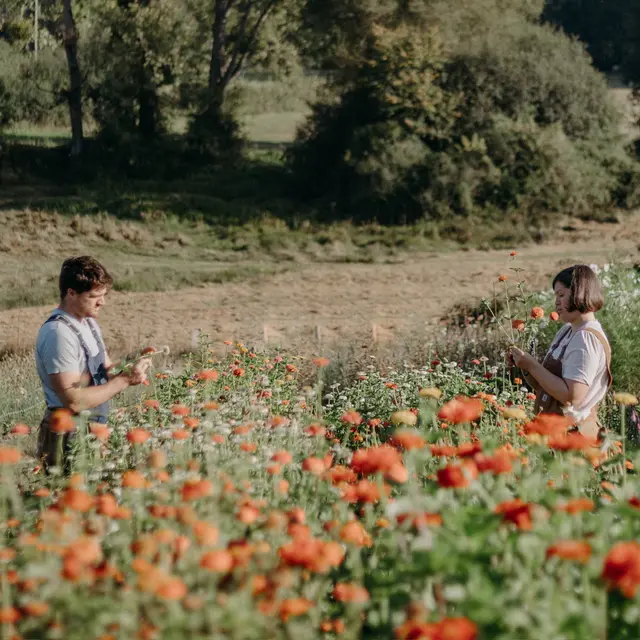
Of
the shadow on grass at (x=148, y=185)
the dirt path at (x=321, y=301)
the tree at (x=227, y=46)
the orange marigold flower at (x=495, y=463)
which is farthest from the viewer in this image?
the tree at (x=227, y=46)

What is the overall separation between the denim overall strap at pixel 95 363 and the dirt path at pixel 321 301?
15.4ft

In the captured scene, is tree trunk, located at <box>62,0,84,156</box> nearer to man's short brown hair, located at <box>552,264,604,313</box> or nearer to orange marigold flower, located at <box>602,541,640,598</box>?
man's short brown hair, located at <box>552,264,604,313</box>

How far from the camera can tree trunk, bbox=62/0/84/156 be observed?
24.1 meters

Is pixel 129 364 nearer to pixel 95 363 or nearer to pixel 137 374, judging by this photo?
pixel 137 374

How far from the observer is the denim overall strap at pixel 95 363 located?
168 inches

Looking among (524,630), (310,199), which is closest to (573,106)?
(310,199)

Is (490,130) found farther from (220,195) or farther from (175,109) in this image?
(175,109)

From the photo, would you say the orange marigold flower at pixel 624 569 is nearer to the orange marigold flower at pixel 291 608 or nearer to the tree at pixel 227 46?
the orange marigold flower at pixel 291 608

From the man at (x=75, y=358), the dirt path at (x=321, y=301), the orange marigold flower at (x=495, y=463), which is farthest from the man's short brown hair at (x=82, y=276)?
the dirt path at (x=321, y=301)

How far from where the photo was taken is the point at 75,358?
166 inches

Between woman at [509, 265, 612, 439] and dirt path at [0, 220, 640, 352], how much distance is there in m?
5.03

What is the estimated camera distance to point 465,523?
2.34m

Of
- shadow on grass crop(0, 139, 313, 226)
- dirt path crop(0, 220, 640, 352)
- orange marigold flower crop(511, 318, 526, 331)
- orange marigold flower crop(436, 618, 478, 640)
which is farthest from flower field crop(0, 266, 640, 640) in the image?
shadow on grass crop(0, 139, 313, 226)

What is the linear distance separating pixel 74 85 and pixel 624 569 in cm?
2471
